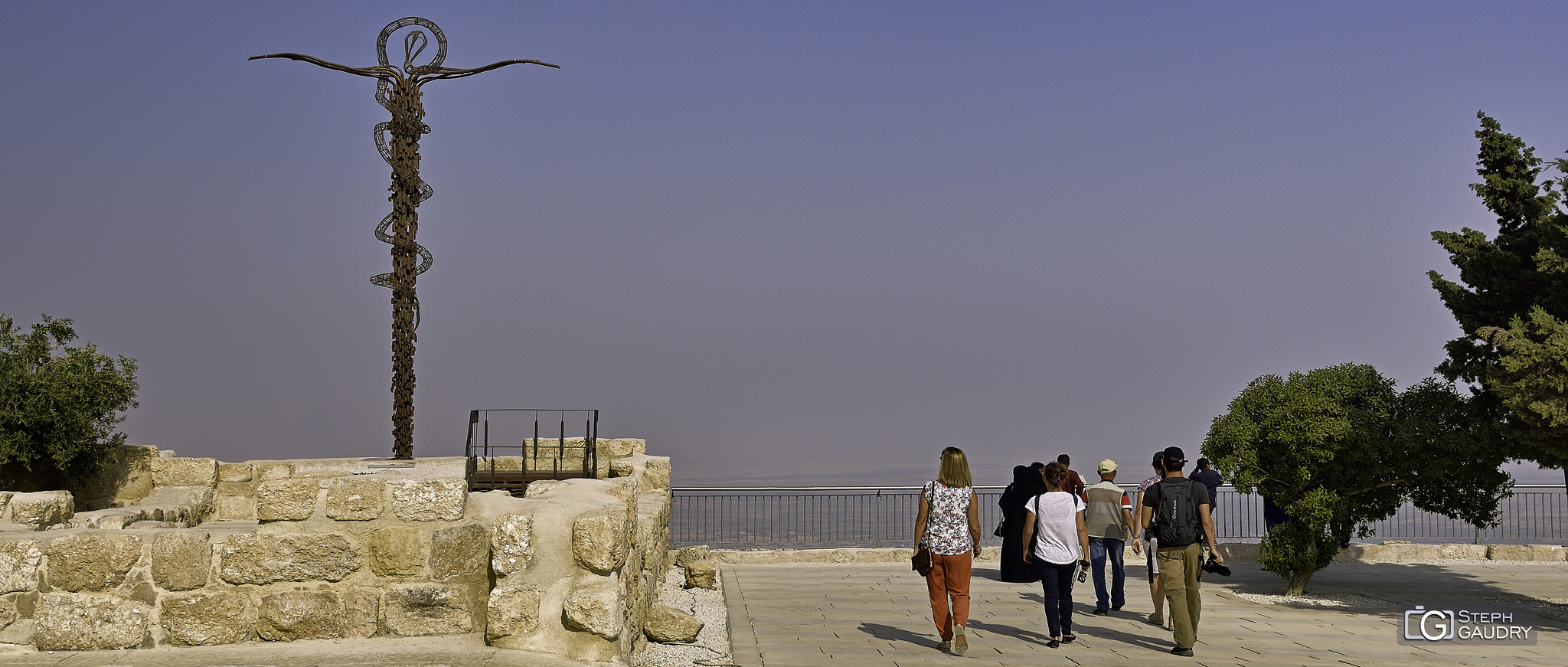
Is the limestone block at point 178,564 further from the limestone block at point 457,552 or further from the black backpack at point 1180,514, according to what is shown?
the black backpack at point 1180,514

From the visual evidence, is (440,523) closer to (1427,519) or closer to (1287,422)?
(1287,422)

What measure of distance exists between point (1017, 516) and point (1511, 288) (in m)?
6.92

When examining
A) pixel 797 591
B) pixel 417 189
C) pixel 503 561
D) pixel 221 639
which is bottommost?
pixel 797 591

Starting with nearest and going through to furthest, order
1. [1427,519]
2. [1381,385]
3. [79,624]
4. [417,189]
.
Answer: [79,624] → [1381,385] → [1427,519] → [417,189]

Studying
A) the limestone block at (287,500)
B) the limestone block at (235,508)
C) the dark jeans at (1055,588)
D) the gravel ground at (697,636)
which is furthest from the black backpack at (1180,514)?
the limestone block at (235,508)

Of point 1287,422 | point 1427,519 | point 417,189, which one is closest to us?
point 1287,422

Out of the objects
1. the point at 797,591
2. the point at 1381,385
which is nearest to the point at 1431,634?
the point at 1381,385

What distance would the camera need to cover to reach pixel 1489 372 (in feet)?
36.7

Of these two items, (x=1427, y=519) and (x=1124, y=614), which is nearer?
(x=1124, y=614)

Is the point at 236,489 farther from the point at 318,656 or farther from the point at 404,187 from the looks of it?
the point at 318,656

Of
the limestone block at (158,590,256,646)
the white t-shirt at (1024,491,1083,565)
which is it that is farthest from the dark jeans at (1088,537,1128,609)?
the limestone block at (158,590,256,646)

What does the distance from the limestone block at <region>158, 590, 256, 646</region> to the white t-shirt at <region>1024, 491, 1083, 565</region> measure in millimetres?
5888

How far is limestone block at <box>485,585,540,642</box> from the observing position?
5.39m

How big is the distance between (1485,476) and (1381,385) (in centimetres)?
146
